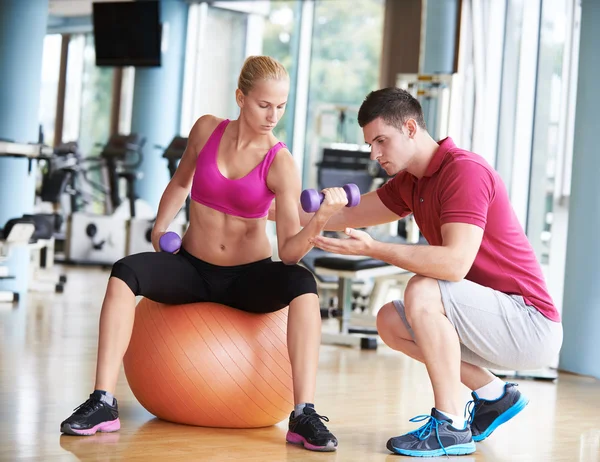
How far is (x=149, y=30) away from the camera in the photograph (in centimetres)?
866

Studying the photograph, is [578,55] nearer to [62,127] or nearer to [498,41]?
[498,41]

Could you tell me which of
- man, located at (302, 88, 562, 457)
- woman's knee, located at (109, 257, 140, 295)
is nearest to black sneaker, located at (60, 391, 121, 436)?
woman's knee, located at (109, 257, 140, 295)

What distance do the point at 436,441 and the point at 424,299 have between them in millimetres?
368

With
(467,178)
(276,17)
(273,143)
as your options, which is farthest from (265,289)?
(276,17)

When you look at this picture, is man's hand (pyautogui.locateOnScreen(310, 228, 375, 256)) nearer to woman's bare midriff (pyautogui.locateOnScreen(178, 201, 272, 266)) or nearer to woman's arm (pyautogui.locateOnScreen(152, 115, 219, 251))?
woman's bare midriff (pyautogui.locateOnScreen(178, 201, 272, 266))

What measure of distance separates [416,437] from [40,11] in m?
4.10

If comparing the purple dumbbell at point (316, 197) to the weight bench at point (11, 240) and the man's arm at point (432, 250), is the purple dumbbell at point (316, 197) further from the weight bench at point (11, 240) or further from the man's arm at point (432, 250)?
the weight bench at point (11, 240)

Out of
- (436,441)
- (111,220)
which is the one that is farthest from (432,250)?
(111,220)

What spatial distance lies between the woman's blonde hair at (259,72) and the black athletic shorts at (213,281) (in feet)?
1.65

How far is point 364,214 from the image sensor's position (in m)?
2.53

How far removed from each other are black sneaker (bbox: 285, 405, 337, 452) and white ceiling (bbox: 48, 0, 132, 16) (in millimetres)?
8578

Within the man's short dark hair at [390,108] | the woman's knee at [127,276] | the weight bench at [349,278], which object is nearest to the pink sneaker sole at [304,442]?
the woman's knee at [127,276]

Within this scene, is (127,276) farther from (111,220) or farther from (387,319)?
(111,220)

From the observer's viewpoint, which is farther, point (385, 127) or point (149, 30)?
point (149, 30)
